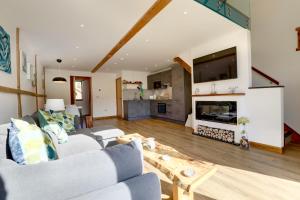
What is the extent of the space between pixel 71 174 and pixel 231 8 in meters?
3.71

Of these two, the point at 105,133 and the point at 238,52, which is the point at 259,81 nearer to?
the point at 238,52

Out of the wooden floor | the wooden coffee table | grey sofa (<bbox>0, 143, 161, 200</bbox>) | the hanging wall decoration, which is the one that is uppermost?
the hanging wall decoration

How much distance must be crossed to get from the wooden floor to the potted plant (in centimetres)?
13

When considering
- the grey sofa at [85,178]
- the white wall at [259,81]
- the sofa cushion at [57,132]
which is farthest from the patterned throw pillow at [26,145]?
the white wall at [259,81]

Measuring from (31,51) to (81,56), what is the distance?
1.33m

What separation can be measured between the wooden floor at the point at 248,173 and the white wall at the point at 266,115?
304 mm

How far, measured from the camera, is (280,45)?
3.96 meters

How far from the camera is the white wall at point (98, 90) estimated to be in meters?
6.91

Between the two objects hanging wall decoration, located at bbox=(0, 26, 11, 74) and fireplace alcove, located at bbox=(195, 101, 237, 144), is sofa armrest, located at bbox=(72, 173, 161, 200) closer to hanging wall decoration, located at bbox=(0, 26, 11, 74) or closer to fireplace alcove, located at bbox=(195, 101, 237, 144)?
hanging wall decoration, located at bbox=(0, 26, 11, 74)

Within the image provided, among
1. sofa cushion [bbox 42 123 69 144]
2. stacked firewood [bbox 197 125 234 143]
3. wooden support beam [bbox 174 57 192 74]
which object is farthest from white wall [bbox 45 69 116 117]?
sofa cushion [bbox 42 123 69 144]

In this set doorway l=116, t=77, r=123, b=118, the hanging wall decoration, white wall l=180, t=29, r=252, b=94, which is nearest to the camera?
the hanging wall decoration

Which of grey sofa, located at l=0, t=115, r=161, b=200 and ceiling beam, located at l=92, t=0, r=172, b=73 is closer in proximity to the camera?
grey sofa, located at l=0, t=115, r=161, b=200

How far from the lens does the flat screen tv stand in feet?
11.7

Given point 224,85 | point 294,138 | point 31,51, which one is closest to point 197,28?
point 224,85
